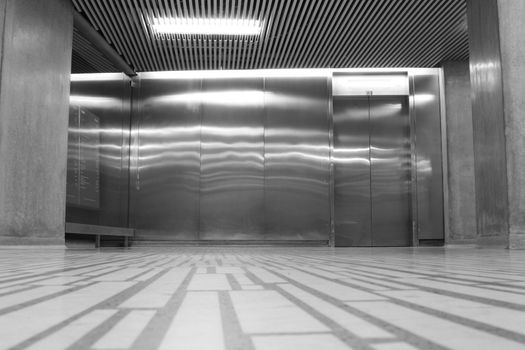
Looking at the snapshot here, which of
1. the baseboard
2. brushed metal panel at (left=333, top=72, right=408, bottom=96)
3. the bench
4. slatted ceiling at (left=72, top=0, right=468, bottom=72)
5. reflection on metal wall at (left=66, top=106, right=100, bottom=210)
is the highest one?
slatted ceiling at (left=72, top=0, right=468, bottom=72)

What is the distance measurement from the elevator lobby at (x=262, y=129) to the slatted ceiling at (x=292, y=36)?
0.05m

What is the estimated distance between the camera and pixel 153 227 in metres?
11.8

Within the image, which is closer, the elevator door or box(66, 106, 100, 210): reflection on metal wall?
box(66, 106, 100, 210): reflection on metal wall

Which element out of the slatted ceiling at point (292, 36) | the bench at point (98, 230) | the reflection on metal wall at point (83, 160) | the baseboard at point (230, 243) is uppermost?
the slatted ceiling at point (292, 36)

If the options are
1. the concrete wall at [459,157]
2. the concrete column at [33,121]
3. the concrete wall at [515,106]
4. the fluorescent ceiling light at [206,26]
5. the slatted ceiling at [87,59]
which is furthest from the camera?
the concrete wall at [459,157]

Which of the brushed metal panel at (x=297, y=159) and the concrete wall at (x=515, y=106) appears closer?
the concrete wall at (x=515, y=106)

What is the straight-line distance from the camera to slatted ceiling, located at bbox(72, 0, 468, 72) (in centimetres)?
899

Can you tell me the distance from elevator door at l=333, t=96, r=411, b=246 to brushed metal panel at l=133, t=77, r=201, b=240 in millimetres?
3441

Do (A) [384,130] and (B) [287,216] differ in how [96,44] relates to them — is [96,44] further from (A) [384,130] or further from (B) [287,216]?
(A) [384,130]

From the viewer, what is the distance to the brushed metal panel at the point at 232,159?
11.8m

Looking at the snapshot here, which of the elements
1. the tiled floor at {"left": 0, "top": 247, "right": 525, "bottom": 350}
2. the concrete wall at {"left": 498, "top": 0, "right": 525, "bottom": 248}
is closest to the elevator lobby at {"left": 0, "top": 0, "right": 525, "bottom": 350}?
the concrete wall at {"left": 498, "top": 0, "right": 525, "bottom": 248}

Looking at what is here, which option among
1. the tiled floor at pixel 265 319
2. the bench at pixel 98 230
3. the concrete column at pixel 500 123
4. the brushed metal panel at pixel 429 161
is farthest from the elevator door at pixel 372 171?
the tiled floor at pixel 265 319

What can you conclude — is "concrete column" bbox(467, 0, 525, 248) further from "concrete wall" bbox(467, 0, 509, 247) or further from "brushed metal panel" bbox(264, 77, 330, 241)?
"brushed metal panel" bbox(264, 77, 330, 241)

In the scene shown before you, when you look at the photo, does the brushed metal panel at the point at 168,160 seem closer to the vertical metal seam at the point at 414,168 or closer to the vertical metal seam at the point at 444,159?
the vertical metal seam at the point at 414,168
